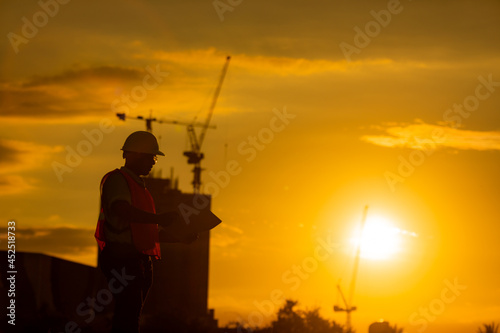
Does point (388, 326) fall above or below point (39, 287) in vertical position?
below

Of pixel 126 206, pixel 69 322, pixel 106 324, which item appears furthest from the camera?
pixel 69 322

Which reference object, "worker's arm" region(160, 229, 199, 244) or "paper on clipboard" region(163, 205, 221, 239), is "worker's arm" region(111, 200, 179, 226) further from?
"worker's arm" region(160, 229, 199, 244)

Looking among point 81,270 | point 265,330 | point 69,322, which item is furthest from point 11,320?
point 81,270

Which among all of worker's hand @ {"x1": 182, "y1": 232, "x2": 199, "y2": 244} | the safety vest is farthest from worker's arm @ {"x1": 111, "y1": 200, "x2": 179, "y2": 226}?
worker's hand @ {"x1": 182, "y1": 232, "x2": 199, "y2": 244}

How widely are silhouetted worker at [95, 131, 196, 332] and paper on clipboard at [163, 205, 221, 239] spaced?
1.32 feet

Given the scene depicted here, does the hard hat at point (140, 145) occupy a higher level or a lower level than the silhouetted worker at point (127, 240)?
higher

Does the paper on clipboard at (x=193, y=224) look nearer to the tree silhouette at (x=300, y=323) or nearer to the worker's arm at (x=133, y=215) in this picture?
the worker's arm at (x=133, y=215)

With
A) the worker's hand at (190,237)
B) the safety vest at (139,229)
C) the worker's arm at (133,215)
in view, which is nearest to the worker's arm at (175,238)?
the worker's hand at (190,237)

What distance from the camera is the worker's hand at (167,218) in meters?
14.9

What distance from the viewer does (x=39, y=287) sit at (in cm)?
4912

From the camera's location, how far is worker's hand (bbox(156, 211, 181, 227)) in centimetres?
1489

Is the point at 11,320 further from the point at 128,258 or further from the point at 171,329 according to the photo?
the point at 128,258

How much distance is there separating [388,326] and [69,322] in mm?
11793

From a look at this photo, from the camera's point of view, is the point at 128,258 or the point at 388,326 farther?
the point at 388,326
